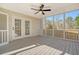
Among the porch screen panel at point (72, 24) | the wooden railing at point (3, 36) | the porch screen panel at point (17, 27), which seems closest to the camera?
the wooden railing at point (3, 36)

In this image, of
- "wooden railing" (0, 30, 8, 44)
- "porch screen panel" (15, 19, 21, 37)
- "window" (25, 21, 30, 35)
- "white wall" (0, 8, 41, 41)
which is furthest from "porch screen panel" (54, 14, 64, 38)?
"wooden railing" (0, 30, 8, 44)

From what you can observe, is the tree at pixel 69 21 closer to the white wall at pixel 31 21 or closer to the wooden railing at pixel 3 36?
the white wall at pixel 31 21

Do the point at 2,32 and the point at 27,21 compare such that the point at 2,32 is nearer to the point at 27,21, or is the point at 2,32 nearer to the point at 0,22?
the point at 0,22

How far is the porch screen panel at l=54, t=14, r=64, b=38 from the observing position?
974cm

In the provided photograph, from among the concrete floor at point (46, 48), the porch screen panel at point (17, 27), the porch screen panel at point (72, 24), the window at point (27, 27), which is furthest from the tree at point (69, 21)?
the porch screen panel at point (17, 27)

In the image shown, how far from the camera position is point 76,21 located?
8703 mm

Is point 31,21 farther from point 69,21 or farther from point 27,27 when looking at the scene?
point 69,21

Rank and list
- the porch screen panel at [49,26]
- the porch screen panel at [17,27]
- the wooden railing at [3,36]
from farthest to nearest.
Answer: the porch screen panel at [49,26] → the porch screen panel at [17,27] → the wooden railing at [3,36]

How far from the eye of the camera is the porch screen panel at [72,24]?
8.68m

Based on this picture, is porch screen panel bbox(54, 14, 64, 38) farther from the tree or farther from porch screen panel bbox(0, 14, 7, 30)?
porch screen panel bbox(0, 14, 7, 30)

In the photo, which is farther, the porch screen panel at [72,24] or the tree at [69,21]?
the tree at [69,21]

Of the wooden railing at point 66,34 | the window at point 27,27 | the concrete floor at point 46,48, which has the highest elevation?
the window at point 27,27

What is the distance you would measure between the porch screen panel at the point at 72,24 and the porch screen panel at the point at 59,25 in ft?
1.50
